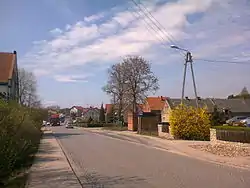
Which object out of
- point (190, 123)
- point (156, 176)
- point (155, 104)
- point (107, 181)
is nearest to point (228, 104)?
point (155, 104)

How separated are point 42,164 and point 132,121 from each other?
39376 millimetres

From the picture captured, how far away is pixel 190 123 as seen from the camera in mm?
30406

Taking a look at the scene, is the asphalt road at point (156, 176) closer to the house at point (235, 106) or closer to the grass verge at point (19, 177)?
the grass verge at point (19, 177)

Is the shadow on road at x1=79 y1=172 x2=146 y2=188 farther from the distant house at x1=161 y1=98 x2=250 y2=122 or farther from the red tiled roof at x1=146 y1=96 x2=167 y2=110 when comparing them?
the red tiled roof at x1=146 y1=96 x2=167 y2=110

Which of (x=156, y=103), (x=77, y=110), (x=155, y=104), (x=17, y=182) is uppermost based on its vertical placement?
(x=77, y=110)

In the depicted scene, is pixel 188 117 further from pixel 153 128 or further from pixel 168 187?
pixel 168 187

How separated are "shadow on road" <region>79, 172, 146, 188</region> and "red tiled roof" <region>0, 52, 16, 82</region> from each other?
3643cm

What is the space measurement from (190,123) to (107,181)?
20545mm

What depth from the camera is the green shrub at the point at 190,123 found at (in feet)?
99.5

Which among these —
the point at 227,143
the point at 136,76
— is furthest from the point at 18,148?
the point at 136,76

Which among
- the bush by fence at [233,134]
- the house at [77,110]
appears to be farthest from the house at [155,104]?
the house at [77,110]

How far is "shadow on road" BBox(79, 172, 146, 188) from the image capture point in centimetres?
1006

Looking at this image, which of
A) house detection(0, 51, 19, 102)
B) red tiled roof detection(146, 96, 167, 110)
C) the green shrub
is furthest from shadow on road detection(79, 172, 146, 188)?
red tiled roof detection(146, 96, 167, 110)

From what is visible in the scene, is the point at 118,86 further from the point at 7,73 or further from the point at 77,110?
the point at 77,110
